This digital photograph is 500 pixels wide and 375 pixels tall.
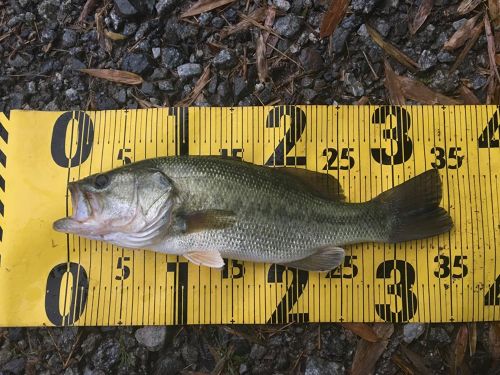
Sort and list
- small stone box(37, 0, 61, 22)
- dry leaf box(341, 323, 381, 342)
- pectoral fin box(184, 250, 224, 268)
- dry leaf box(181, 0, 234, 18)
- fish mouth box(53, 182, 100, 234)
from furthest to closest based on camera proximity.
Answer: small stone box(37, 0, 61, 22) → dry leaf box(181, 0, 234, 18) → dry leaf box(341, 323, 381, 342) → pectoral fin box(184, 250, 224, 268) → fish mouth box(53, 182, 100, 234)

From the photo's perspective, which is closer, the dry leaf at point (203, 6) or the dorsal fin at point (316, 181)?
the dorsal fin at point (316, 181)

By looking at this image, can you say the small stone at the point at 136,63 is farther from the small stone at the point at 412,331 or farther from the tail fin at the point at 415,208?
the small stone at the point at 412,331

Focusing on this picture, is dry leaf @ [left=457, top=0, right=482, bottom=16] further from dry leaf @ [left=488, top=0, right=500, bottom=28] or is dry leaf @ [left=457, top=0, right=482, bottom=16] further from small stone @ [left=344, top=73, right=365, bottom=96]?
small stone @ [left=344, top=73, right=365, bottom=96]

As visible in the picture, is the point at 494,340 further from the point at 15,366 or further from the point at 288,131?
the point at 15,366

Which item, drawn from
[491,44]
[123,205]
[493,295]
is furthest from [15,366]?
[491,44]

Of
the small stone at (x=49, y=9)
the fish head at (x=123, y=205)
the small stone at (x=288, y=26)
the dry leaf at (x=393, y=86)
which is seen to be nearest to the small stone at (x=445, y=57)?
the dry leaf at (x=393, y=86)

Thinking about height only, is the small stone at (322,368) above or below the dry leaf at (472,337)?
below

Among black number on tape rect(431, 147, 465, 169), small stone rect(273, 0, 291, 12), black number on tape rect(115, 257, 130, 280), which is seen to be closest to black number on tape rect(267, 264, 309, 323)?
black number on tape rect(115, 257, 130, 280)
